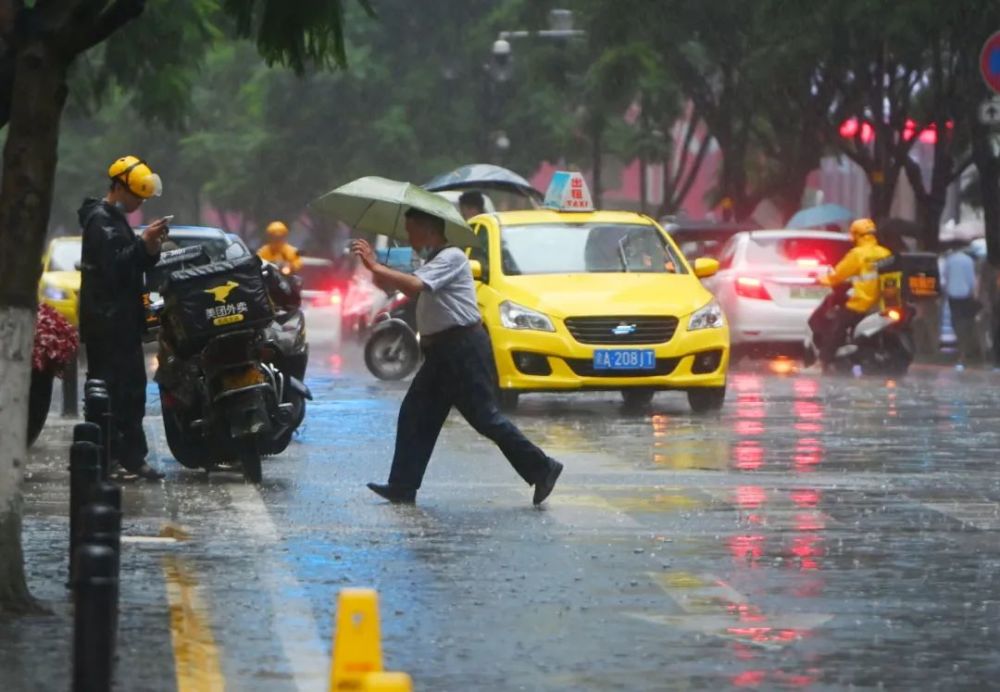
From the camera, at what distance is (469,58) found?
54.9 metres

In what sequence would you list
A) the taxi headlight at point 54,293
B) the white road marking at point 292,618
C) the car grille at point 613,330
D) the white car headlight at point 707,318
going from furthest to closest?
the taxi headlight at point 54,293, the white car headlight at point 707,318, the car grille at point 613,330, the white road marking at point 292,618

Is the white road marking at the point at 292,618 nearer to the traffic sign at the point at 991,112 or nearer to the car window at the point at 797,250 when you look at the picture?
the traffic sign at the point at 991,112

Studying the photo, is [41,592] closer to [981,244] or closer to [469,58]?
[981,244]

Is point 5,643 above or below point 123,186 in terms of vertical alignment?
below

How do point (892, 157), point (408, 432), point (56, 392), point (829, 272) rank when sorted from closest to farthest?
point (408, 432) < point (56, 392) < point (829, 272) < point (892, 157)

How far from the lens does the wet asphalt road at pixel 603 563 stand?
8180 millimetres

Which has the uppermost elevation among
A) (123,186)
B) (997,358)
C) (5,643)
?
(123,186)

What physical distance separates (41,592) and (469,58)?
150 ft

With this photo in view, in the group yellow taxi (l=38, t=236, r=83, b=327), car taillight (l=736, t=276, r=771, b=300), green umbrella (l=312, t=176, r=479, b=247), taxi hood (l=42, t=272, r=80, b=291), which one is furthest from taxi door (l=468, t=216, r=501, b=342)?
taxi hood (l=42, t=272, r=80, b=291)

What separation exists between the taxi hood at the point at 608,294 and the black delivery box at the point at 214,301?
6.23 metres

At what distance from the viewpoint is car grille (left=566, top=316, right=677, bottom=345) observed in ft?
65.2

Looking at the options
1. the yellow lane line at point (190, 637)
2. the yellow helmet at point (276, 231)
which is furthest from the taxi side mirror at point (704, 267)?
the yellow lane line at point (190, 637)

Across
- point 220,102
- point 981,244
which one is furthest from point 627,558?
point 220,102

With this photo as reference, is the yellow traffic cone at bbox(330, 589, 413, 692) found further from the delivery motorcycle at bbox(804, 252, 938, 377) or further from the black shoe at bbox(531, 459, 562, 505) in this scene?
the delivery motorcycle at bbox(804, 252, 938, 377)
